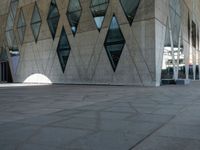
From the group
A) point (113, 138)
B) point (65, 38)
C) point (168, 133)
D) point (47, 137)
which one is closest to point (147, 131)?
point (168, 133)

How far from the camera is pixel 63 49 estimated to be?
1054 inches

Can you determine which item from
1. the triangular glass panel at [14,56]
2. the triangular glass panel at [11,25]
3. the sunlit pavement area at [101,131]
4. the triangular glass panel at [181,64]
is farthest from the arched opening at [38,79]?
the sunlit pavement area at [101,131]

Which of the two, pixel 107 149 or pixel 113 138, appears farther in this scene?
pixel 113 138

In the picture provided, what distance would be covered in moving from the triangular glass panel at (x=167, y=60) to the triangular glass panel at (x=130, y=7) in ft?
12.8

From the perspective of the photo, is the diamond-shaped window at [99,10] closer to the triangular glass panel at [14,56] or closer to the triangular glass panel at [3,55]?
the triangular glass panel at [14,56]

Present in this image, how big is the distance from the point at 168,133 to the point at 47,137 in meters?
2.25

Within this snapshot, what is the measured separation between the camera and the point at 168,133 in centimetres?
482

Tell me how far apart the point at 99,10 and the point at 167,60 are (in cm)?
781

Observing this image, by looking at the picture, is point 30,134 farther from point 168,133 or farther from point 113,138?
point 168,133

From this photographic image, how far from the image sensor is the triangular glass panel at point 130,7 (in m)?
21.3

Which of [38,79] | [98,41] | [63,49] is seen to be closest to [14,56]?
[38,79]

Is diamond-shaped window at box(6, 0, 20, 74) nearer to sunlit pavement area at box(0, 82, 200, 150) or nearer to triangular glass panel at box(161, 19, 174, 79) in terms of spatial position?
triangular glass panel at box(161, 19, 174, 79)

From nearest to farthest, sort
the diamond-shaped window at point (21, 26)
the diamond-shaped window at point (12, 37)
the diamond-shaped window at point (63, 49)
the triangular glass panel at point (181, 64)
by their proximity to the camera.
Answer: the diamond-shaped window at point (63, 49) → the triangular glass panel at point (181, 64) → the diamond-shaped window at point (21, 26) → the diamond-shaped window at point (12, 37)

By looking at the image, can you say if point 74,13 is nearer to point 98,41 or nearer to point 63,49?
point 63,49
